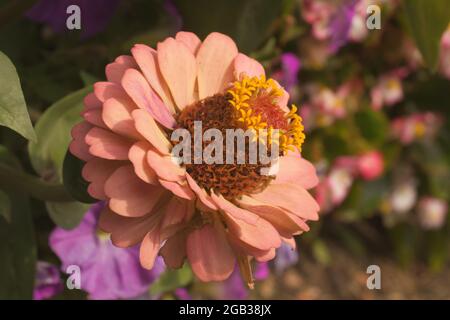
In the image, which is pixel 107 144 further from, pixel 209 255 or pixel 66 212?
pixel 66 212

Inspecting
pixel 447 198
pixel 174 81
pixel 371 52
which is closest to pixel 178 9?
pixel 174 81

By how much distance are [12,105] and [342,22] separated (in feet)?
1.55

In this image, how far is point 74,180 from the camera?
1.51 feet

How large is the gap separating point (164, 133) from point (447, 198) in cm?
88

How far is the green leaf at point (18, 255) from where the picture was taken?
0.59 meters

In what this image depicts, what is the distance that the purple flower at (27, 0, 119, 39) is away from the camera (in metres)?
0.67

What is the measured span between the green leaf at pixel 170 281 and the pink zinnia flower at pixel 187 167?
8.9 inches

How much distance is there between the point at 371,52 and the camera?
1104 millimetres

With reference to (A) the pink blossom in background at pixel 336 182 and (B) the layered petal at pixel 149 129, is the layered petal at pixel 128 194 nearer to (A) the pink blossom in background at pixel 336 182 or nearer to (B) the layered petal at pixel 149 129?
(B) the layered petal at pixel 149 129

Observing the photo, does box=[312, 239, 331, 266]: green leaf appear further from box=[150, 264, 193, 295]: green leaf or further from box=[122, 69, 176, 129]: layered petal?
box=[122, 69, 176, 129]: layered petal

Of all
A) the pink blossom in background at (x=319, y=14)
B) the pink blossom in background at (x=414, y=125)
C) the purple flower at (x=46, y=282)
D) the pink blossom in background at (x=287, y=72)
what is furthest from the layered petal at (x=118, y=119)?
the pink blossom in background at (x=414, y=125)

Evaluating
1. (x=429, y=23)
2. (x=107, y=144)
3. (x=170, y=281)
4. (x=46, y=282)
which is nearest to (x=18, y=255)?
(x=46, y=282)

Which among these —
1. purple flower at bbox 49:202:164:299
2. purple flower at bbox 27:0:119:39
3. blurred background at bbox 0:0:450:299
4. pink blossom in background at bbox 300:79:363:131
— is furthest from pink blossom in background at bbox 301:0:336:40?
purple flower at bbox 49:202:164:299
